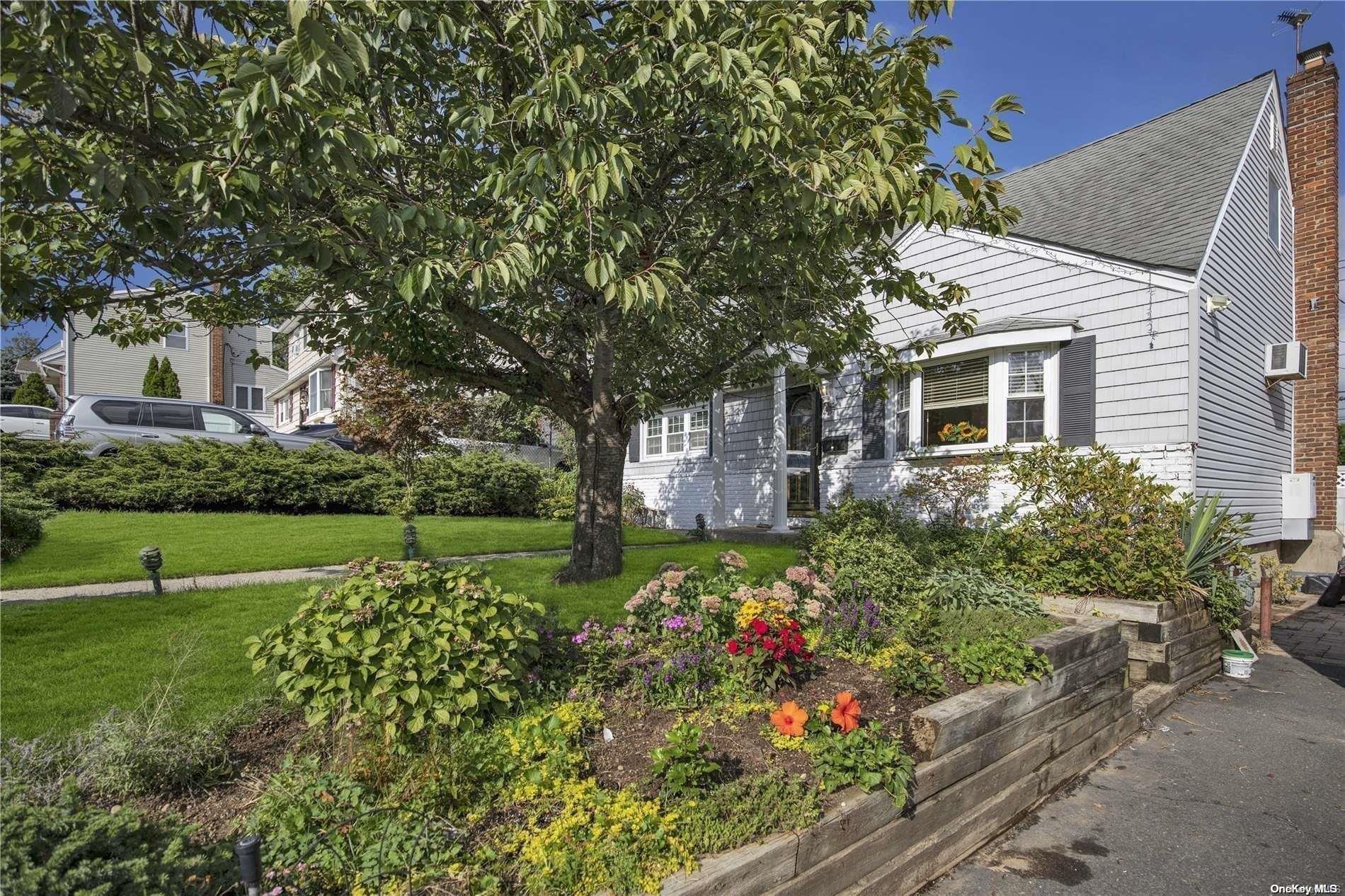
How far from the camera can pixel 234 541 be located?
9.15 metres

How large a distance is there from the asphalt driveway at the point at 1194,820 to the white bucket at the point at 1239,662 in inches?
35.9

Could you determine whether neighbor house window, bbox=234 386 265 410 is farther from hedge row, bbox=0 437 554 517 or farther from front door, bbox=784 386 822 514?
front door, bbox=784 386 822 514

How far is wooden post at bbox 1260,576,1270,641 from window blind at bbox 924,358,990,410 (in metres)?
3.60

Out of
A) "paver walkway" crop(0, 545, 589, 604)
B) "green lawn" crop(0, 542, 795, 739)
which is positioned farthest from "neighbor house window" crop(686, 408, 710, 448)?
"paver walkway" crop(0, 545, 589, 604)

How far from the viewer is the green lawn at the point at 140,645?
349 centimetres

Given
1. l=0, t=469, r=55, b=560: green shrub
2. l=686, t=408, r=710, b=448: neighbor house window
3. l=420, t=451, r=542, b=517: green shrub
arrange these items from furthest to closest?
l=420, t=451, r=542, b=517: green shrub, l=686, t=408, r=710, b=448: neighbor house window, l=0, t=469, r=55, b=560: green shrub

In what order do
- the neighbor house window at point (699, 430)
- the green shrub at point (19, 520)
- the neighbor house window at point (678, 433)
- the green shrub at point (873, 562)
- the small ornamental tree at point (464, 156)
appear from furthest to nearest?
the neighbor house window at point (678, 433) → the neighbor house window at point (699, 430) → the green shrub at point (19, 520) → the green shrub at point (873, 562) → the small ornamental tree at point (464, 156)

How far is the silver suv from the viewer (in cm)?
1317

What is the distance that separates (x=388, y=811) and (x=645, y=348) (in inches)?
197

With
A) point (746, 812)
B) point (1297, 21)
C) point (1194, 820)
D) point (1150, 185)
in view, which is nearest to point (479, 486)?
point (746, 812)

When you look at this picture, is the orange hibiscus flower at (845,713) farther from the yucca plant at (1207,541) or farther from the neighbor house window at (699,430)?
the neighbor house window at (699,430)

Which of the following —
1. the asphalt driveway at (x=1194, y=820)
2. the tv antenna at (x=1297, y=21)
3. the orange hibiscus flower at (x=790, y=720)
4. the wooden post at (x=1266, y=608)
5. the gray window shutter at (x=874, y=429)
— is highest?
the tv antenna at (x=1297, y=21)

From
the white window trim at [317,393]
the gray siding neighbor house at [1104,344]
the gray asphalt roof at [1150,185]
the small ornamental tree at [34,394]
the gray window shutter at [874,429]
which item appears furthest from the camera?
the small ornamental tree at [34,394]

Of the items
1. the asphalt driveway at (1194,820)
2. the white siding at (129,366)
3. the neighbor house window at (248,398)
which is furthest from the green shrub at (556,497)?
the neighbor house window at (248,398)
